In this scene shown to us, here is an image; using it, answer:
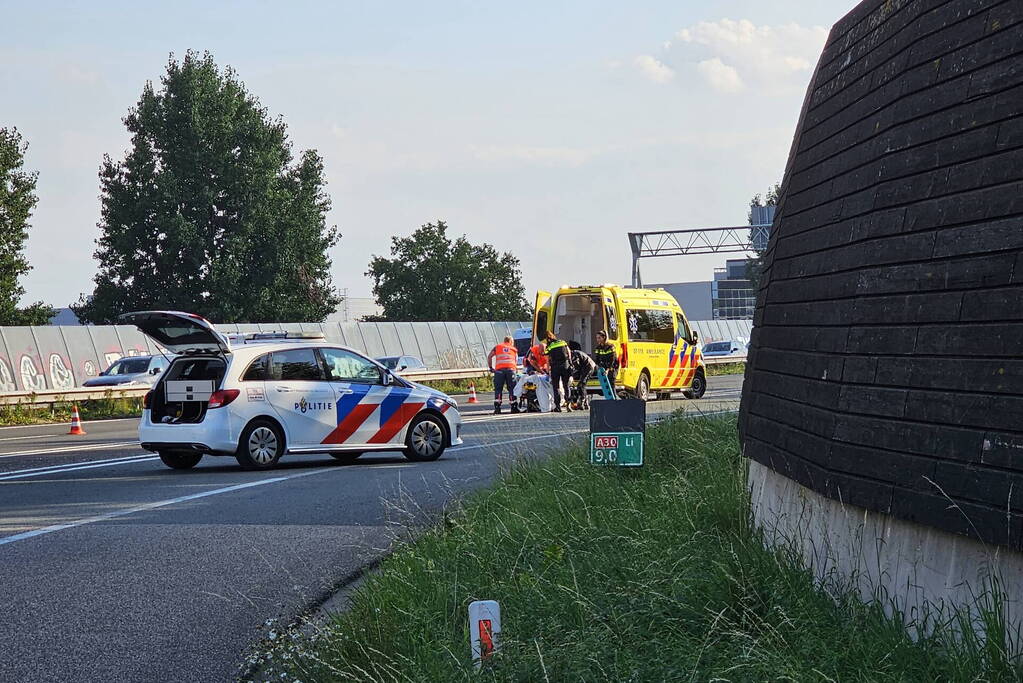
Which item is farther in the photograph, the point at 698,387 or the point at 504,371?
the point at 698,387

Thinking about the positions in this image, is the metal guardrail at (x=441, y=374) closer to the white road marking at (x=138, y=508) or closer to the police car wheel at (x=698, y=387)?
the police car wheel at (x=698, y=387)

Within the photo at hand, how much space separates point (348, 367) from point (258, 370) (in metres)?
1.37

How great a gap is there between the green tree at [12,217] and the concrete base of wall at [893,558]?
45.9 metres

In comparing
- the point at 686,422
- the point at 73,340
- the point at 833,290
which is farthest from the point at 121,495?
the point at 73,340

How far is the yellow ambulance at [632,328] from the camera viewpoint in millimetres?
29484

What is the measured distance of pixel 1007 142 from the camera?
493 cm

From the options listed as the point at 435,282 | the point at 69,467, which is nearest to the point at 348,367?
the point at 69,467

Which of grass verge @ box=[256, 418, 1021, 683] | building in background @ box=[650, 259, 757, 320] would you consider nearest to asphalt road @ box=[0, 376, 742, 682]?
grass verge @ box=[256, 418, 1021, 683]

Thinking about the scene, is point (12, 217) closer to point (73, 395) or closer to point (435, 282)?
point (73, 395)

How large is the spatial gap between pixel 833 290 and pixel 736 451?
469cm

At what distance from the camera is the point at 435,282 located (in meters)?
90.4

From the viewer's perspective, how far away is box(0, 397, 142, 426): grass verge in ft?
102

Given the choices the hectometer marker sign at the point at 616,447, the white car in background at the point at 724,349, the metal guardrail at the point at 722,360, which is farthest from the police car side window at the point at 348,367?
the white car in background at the point at 724,349

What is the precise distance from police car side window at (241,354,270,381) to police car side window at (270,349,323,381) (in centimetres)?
6
